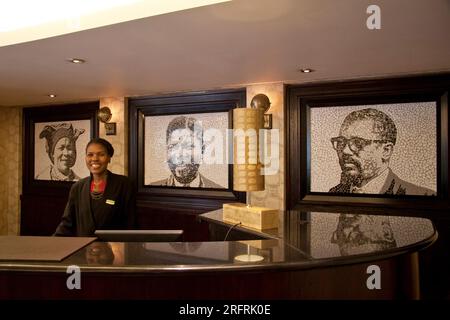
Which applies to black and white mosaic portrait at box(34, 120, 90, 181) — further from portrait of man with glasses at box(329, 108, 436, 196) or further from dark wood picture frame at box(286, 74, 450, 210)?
portrait of man with glasses at box(329, 108, 436, 196)

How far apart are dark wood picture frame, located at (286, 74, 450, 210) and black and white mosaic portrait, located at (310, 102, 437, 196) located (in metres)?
0.05

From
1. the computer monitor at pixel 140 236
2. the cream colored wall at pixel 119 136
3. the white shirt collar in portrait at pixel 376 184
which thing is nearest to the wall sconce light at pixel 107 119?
the cream colored wall at pixel 119 136

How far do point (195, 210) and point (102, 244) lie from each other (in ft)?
9.72

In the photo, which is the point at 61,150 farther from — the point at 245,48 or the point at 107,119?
the point at 245,48

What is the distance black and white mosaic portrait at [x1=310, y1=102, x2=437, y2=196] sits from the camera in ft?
11.7

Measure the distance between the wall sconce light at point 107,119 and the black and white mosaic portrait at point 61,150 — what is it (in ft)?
1.72

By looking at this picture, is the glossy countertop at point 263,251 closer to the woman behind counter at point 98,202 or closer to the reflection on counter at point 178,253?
the reflection on counter at point 178,253

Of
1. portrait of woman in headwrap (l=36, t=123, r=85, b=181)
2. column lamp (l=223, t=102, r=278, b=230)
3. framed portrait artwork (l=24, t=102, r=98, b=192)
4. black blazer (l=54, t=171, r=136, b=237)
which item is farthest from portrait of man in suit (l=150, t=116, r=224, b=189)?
column lamp (l=223, t=102, r=278, b=230)

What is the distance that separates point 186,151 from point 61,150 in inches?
88.5

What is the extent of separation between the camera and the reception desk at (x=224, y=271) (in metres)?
1.37

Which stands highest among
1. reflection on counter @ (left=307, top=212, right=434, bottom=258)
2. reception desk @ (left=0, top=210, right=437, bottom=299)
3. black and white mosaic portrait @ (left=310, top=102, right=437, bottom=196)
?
black and white mosaic portrait @ (left=310, top=102, right=437, bottom=196)

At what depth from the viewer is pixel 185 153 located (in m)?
4.71

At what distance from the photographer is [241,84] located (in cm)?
416

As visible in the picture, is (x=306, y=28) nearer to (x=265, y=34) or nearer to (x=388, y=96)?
(x=265, y=34)
